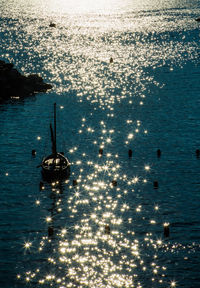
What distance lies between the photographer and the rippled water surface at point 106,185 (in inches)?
1820

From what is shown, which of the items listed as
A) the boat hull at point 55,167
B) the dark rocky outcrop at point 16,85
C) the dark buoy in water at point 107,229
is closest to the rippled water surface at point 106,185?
the dark buoy in water at point 107,229

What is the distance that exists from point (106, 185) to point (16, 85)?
56952 mm

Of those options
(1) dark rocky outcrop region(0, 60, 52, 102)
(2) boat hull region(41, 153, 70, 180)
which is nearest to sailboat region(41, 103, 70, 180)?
(2) boat hull region(41, 153, 70, 180)

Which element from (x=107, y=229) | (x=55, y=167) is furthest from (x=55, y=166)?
(x=107, y=229)

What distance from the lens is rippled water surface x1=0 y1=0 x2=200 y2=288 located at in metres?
46.2

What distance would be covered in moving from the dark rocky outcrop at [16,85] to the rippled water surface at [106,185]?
3.71 meters

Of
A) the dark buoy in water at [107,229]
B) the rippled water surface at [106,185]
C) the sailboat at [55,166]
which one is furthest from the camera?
the sailboat at [55,166]

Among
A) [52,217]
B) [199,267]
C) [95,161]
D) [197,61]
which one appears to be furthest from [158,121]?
[197,61]

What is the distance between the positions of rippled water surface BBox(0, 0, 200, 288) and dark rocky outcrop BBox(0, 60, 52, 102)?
371cm

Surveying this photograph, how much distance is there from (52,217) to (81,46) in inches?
5011

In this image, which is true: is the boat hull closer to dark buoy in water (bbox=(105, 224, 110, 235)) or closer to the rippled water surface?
the rippled water surface

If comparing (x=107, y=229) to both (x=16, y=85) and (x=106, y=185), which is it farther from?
(x=16, y=85)

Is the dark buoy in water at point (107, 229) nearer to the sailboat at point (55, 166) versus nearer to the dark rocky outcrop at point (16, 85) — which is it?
the sailboat at point (55, 166)

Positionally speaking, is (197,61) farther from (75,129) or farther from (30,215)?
(30,215)
